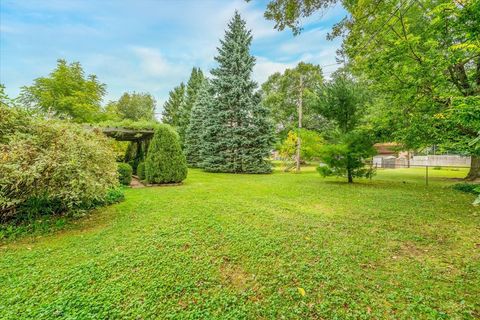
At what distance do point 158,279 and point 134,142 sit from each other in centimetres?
1169

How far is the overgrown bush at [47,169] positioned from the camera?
3.61 m

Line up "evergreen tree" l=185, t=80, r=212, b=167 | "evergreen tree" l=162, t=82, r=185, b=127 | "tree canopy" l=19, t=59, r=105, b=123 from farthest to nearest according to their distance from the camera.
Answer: "evergreen tree" l=162, t=82, r=185, b=127
"evergreen tree" l=185, t=80, r=212, b=167
"tree canopy" l=19, t=59, r=105, b=123

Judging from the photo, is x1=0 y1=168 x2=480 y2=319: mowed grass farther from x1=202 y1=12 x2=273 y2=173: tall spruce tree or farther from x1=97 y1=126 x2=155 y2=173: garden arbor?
x1=202 y1=12 x2=273 y2=173: tall spruce tree

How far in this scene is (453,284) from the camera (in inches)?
95.1

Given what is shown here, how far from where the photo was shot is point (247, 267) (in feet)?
9.00

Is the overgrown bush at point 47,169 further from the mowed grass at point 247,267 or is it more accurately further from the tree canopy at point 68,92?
the tree canopy at point 68,92

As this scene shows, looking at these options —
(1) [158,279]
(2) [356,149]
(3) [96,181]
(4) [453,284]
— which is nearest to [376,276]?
(4) [453,284]

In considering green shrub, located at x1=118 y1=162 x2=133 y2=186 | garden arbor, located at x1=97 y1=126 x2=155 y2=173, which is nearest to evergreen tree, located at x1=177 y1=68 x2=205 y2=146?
garden arbor, located at x1=97 y1=126 x2=155 y2=173

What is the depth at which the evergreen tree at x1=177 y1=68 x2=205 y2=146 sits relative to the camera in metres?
21.3

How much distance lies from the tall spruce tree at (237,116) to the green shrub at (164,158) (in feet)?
18.4

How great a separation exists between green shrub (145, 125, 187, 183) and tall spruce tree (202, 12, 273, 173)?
221 inches

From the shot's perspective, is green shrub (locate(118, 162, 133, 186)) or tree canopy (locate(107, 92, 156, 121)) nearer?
green shrub (locate(118, 162, 133, 186))

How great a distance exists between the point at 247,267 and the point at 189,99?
2145 centimetres

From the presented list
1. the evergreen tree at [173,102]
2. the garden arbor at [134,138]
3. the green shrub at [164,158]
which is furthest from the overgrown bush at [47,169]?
the evergreen tree at [173,102]
